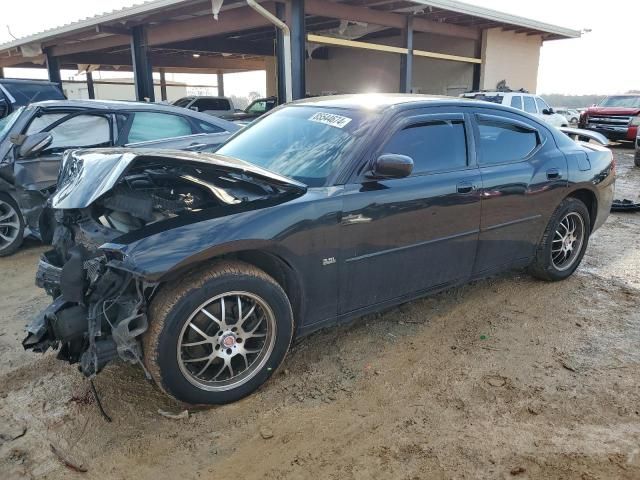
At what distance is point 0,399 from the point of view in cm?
286

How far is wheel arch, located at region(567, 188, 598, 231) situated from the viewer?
4.57 meters

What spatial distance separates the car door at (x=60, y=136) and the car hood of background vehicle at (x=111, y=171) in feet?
8.71

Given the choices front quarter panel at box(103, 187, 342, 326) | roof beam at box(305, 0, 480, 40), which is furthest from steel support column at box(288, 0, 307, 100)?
front quarter panel at box(103, 187, 342, 326)

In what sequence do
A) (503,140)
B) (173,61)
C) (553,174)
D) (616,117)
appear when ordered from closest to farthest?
(503,140) → (553,174) → (616,117) → (173,61)

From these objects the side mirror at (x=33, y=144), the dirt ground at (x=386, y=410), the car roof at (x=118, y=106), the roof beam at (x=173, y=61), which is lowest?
the dirt ground at (x=386, y=410)

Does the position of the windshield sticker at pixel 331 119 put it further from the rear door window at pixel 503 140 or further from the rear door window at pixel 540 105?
the rear door window at pixel 540 105

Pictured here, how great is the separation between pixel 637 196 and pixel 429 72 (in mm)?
12012

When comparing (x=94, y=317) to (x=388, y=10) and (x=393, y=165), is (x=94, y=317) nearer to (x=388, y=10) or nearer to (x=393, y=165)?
(x=393, y=165)

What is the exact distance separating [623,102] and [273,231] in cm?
2001

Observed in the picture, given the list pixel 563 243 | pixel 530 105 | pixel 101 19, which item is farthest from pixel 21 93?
pixel 530 105

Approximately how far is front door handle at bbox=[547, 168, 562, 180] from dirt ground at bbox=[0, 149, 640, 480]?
1132 mm

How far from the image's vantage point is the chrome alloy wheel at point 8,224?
18.4ft

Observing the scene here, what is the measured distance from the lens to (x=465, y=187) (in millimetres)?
3580

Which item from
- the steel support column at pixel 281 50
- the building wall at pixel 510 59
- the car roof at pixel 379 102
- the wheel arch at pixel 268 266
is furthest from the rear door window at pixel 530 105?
the wheel arch at pixel 268 266
